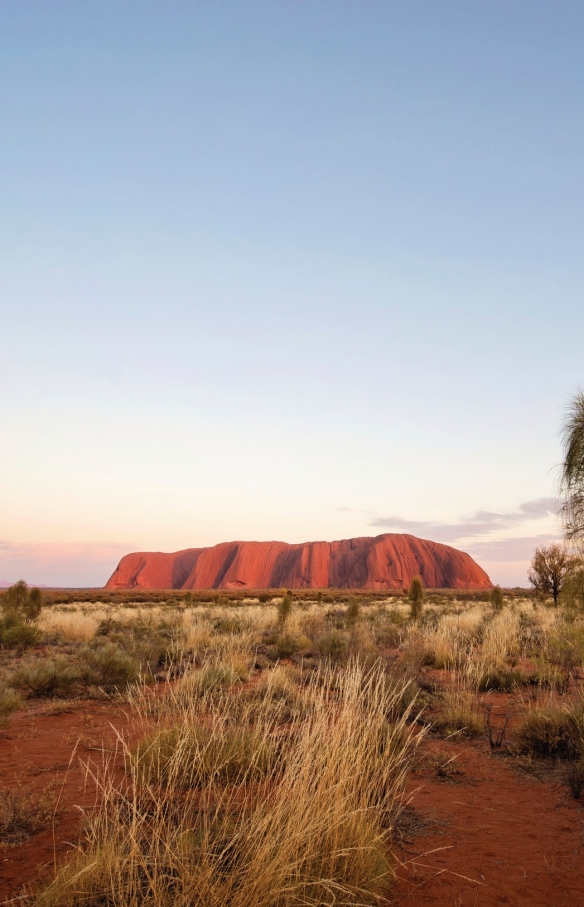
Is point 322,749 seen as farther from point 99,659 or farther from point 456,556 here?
point 456,556

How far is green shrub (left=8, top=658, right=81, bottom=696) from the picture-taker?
365 inches

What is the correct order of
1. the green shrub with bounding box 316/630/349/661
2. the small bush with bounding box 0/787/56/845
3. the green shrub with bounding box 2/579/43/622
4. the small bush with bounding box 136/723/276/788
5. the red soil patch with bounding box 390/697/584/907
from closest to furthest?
1. the red soil patch with bounding box 390/697/584/907
2. the small bush with bounding box 0/787/56/845
3. the small bush with bounding box 136/723/276/788
4. the green shrub with bounding box 316/630/349/661
5. the green shrub with bounding box 2/579/43/622

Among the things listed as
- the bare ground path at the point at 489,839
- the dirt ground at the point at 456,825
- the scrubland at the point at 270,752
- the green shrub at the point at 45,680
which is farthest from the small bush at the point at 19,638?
the bare ground path at the point at 489,839

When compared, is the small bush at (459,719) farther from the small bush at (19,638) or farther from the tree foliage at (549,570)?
the tree foliage at (549,570)

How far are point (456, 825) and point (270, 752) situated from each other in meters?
1.52

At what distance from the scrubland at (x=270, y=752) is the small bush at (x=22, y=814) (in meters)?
0.02

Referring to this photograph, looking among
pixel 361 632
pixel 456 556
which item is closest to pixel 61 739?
pixel 361 632

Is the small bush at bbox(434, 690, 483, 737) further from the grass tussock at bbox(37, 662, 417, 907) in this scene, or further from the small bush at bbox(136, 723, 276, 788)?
the grass tussock at bbox(37, 662, 417, 907)

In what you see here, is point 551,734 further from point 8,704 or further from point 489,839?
point 8,704

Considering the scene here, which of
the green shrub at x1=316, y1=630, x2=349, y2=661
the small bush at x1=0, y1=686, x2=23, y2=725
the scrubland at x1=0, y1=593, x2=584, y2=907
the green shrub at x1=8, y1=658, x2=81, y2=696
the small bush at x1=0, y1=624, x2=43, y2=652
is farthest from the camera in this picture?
the small bush at x1=0, y1=624, x2=43, y2=652

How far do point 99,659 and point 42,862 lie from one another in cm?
710

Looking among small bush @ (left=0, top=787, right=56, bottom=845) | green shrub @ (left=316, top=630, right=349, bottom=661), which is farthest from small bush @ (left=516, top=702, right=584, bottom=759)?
green shrub @ (left=316, top=630, right=349, bottom=661)

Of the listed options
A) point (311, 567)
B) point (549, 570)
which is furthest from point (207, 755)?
point (311, 567)

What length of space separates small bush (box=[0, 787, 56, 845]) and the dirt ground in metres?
0.08
